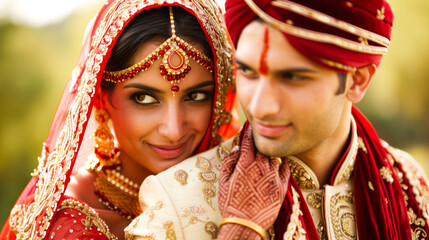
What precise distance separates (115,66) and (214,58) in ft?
1.57

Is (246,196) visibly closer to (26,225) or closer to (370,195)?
(370,195)

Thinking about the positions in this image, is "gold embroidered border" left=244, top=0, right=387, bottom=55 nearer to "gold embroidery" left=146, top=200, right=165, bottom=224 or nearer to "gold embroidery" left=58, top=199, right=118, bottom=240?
"gold embroidery" left=146, top=200, right=165, bottom=224

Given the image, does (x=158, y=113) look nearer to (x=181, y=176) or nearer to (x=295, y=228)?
(x=181, y=176)

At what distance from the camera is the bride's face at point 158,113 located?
224cm

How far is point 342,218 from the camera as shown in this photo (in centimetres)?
193

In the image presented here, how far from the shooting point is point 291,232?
1734mm

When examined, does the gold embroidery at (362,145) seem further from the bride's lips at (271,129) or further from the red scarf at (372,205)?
the bride's lips at (271,129)

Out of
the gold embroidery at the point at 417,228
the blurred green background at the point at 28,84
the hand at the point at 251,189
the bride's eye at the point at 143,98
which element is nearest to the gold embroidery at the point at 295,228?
the hand at the point at 251,189

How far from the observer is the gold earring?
2.54 metres

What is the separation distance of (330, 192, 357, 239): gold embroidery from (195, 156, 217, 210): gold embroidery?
486 millimetres

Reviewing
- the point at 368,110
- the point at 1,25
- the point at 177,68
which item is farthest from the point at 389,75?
the point at 177,68

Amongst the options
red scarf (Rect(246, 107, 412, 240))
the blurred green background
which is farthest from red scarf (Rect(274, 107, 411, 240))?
the blurred green background

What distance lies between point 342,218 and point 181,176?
0.67 meters

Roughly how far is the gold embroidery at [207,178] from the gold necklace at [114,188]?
804mm
